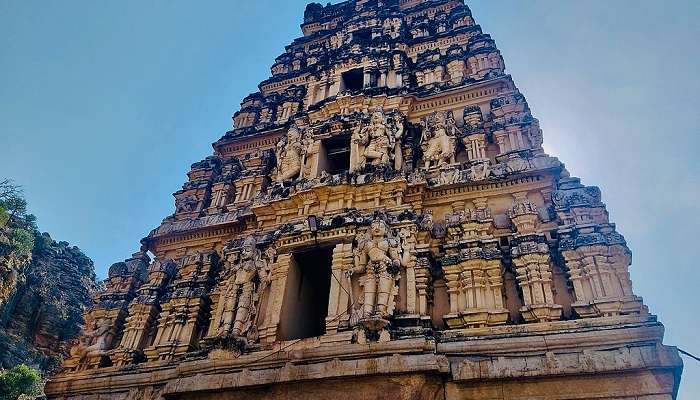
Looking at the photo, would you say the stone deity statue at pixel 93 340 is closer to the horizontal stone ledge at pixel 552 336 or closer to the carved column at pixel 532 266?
the horizontal stone ledge at pixel 552 336

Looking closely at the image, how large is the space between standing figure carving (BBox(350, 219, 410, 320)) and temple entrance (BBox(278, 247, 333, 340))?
1.37 metres

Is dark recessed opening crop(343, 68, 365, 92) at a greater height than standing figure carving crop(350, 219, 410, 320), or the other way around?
dark recessed opening crop(343, 68, 365, 92)

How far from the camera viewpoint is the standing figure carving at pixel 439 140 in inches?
443

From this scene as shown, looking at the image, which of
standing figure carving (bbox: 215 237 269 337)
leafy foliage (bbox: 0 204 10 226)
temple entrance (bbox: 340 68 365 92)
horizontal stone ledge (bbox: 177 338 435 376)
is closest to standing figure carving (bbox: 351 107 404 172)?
standing figure carving (bbox: 215 237 269 337)

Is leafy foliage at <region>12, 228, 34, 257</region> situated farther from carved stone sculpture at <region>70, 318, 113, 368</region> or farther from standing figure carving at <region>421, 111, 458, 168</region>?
standing figure carving at <region>421, 111, 458, 168</region>

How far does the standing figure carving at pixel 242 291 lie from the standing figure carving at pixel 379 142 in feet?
9.70

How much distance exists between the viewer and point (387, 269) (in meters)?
8.54

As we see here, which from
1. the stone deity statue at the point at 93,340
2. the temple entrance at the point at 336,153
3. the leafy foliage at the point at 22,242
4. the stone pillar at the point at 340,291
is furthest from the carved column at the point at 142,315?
the leafy foliage at the point at 22,242

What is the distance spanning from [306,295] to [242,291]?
142 centimetres

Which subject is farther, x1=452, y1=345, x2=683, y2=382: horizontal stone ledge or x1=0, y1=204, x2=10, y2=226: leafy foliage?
x1=0, y1=204, x2=10, y2=226: leafy foliage

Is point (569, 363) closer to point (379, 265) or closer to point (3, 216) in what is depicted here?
point (379, 265)

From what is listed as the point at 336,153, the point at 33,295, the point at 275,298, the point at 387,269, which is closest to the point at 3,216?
the point at 33,295

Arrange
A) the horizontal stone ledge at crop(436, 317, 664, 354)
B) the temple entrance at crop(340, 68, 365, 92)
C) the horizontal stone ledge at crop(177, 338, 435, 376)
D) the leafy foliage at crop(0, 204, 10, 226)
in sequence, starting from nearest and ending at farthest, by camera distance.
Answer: the horizontal stone ledge at crop(436, 317, 664, 354) < the horizontal stone ledge at crop(177, 338, 435, 376) < the temple entrance at crop(340, 68, 365, 92) < the leafy foliage at crop(0, 204, 10, 226)

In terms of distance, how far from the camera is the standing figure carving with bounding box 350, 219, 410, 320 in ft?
26.7
